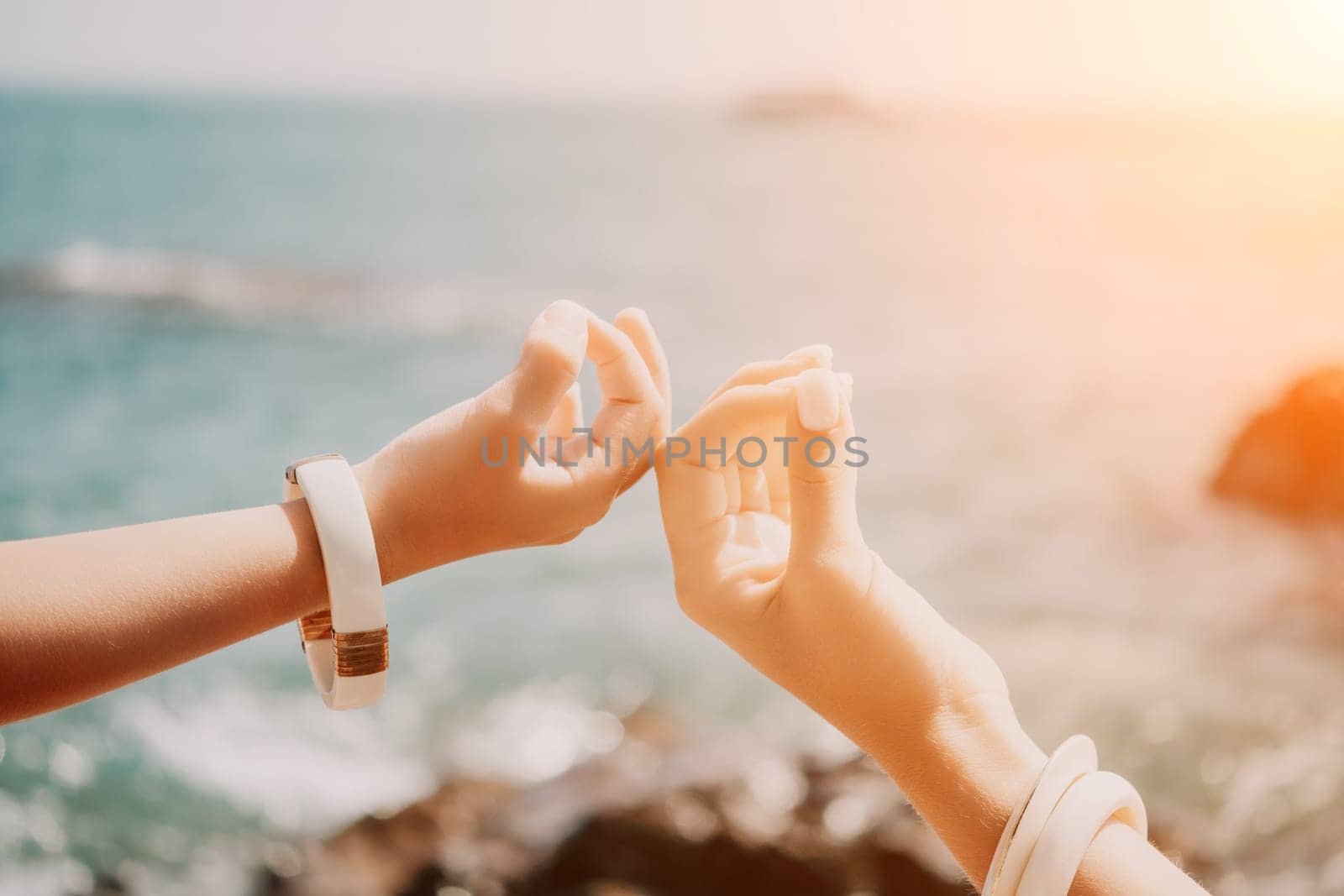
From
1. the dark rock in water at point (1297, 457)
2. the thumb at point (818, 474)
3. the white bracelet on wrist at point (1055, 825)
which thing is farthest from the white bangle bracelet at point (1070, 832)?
the dark rock in water at point (1297, 457)

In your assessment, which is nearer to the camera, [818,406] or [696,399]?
[818,406]

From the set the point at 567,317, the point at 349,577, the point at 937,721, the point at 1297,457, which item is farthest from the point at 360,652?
the point at 1297,457

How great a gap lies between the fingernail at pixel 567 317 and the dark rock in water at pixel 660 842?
166cm

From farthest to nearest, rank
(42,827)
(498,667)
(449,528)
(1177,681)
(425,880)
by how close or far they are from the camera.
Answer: (498,667) → (1177,681) → (42,827) → (425,880) → (449,528)

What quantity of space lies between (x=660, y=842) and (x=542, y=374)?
68.3 inches

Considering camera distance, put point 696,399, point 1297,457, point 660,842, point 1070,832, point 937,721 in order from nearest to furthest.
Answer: point 1070,832 → point 937,721 → point 660,842 → point 1297,457 → point 696,399

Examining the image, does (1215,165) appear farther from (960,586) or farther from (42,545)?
(42,545)

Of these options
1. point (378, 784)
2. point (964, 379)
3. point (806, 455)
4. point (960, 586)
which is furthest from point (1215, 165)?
point (806, 455)

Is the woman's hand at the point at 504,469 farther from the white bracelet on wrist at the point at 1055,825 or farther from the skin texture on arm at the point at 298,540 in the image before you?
the white bracelet on wrist at the point at 1055,825

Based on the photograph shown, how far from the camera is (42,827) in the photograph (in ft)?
9.25

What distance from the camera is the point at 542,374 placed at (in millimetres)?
848

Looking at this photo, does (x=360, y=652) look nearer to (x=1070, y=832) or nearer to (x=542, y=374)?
(x=542, y=374)

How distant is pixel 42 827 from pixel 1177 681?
140 inches

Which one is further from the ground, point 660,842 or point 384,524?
point 384,524
